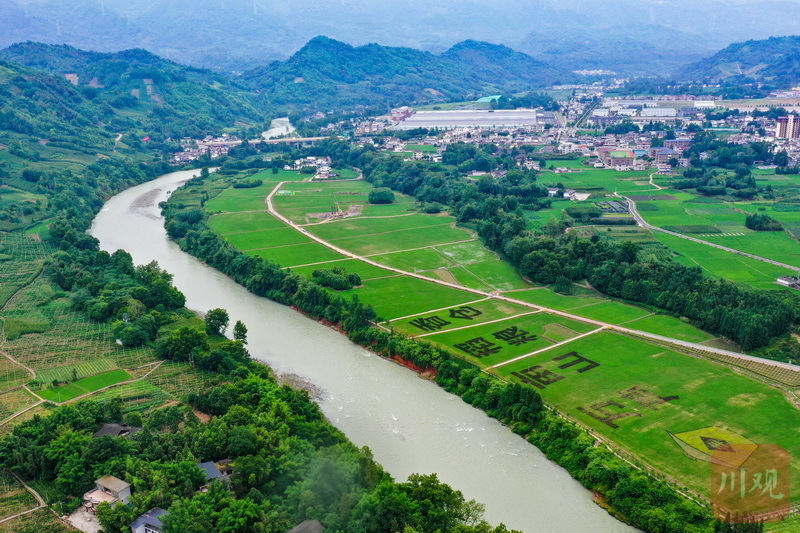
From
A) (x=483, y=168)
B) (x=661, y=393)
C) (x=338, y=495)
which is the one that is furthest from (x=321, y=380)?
(x=483, y=168)

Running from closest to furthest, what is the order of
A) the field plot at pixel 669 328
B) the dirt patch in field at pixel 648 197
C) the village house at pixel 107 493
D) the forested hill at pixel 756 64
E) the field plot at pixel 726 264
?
the village house at pixel 107 493
the field plot at pixel 669 328
the field plot at pixel 726 264
the dirt patch in field at pixel 648 197
the forested hill at pixel 756 64

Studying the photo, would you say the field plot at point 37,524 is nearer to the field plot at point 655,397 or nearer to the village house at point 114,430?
the village house at point 114,430

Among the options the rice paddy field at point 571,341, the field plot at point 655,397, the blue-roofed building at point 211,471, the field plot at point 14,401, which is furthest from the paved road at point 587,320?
the field plot at point 14,401

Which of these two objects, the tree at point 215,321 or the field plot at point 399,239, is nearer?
the tree at point 215,321

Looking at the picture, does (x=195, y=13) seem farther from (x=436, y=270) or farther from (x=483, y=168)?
(x=436, y=270)

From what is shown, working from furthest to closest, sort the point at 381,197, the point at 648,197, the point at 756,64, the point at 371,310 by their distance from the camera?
the point at 756,64 < the point at 381,197 < the point at 648,197 < the point at 371,310

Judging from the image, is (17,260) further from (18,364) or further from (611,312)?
(611,312)

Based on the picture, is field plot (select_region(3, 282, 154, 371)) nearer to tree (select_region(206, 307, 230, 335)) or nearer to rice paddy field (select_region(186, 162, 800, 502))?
tree (select_region(206, 307, 230, 335))

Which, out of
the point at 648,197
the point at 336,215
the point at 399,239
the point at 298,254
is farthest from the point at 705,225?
the point at 298,254
